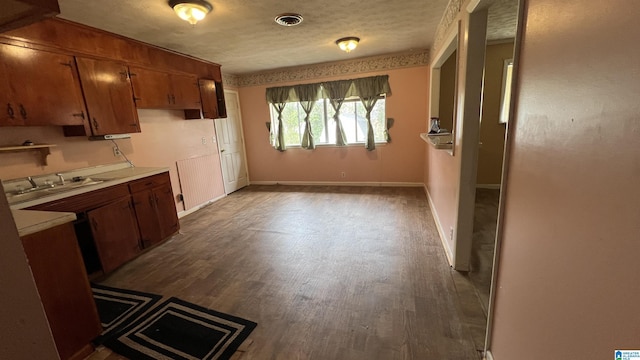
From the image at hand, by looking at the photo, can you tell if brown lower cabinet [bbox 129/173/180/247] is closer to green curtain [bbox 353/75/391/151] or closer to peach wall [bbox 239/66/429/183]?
peach wall [bbox 239/66/429/183]

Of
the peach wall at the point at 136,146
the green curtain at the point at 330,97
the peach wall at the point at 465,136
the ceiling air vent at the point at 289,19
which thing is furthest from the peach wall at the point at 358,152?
the ceiling air vent at the point at 289,19

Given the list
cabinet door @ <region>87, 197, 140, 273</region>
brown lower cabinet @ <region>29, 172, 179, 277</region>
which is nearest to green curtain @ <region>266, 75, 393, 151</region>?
brown lower cabinet @ <region>29, 172, 179, 277</region>

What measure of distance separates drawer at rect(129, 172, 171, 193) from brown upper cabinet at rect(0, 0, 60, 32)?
7.56ft

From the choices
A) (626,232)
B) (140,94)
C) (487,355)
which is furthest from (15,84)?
(487,355)

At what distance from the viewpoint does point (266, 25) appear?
9.68ft

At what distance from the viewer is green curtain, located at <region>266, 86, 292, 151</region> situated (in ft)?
18.0

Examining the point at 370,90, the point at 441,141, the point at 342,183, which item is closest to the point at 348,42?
the point at 370,90

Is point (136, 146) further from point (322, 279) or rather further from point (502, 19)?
point (502, 19)

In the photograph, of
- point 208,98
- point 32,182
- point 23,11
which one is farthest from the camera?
point 208,98

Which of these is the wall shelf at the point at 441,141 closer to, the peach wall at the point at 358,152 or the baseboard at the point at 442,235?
the baseboard at the point at 442,235

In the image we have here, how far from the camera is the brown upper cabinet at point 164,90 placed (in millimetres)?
3297

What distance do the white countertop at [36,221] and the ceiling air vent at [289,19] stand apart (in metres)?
2.47

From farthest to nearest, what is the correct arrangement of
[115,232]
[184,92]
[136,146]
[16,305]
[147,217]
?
[184,92]
[136,146]
[147,217]
[115,232]
[16,305]

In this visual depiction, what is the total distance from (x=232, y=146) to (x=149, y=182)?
2.67 metres
